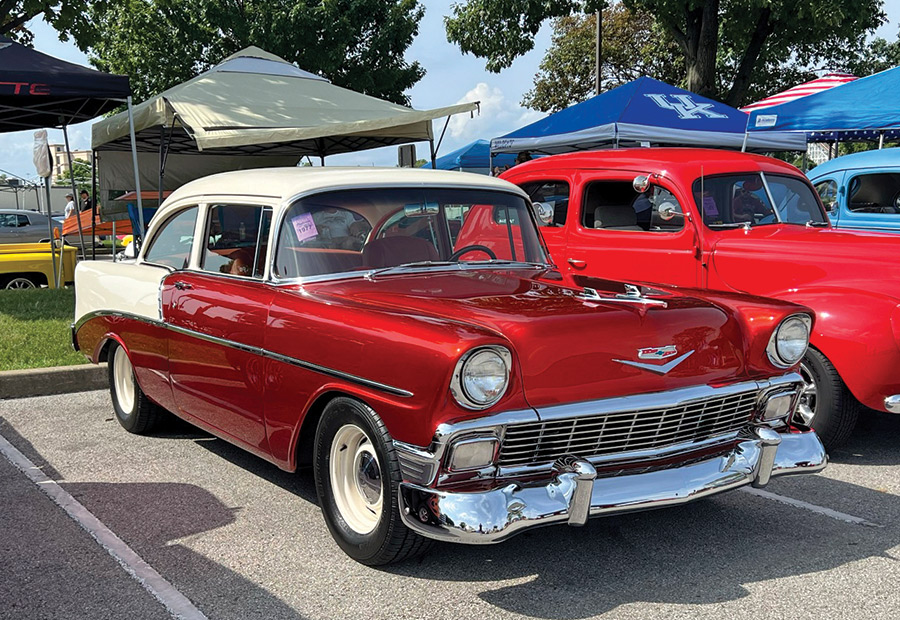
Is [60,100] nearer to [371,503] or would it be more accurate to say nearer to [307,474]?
[307,474]

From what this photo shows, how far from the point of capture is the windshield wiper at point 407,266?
407 centimetres

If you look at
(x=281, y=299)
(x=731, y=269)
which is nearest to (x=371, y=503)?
(x=281, y=299)

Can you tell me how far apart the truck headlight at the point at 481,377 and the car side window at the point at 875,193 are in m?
7.29

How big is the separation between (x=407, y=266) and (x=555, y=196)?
2.99 meters

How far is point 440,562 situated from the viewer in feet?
11.6

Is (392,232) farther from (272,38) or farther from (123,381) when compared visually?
(272,38)

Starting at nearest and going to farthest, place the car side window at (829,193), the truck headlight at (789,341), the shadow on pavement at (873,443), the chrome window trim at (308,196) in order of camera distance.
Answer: the truck headlight at (789,341)
the chrome window trim at (308,196)
the shadow on pavement at (873,443)
the car side window at (829,193)

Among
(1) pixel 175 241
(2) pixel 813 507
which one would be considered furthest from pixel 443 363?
(1) pixel 175 241

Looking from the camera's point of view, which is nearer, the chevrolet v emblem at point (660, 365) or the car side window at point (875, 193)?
the chevrolet v emblem at point (660, 365)

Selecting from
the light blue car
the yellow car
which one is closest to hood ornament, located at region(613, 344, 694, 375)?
the light blue car

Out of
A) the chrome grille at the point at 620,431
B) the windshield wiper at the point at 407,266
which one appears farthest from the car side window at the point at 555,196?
the chrome grille at the point at 620,431

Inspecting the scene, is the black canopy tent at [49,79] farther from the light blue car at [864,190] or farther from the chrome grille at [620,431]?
the light blue car at [864,190]

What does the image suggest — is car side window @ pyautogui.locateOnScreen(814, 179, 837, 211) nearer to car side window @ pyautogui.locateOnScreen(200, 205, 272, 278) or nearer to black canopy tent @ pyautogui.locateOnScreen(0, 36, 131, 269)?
car side window @ pyautogui.locateOnScreen(200, 205, 272, 278)

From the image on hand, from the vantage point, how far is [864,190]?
Answer: 30.2ft
